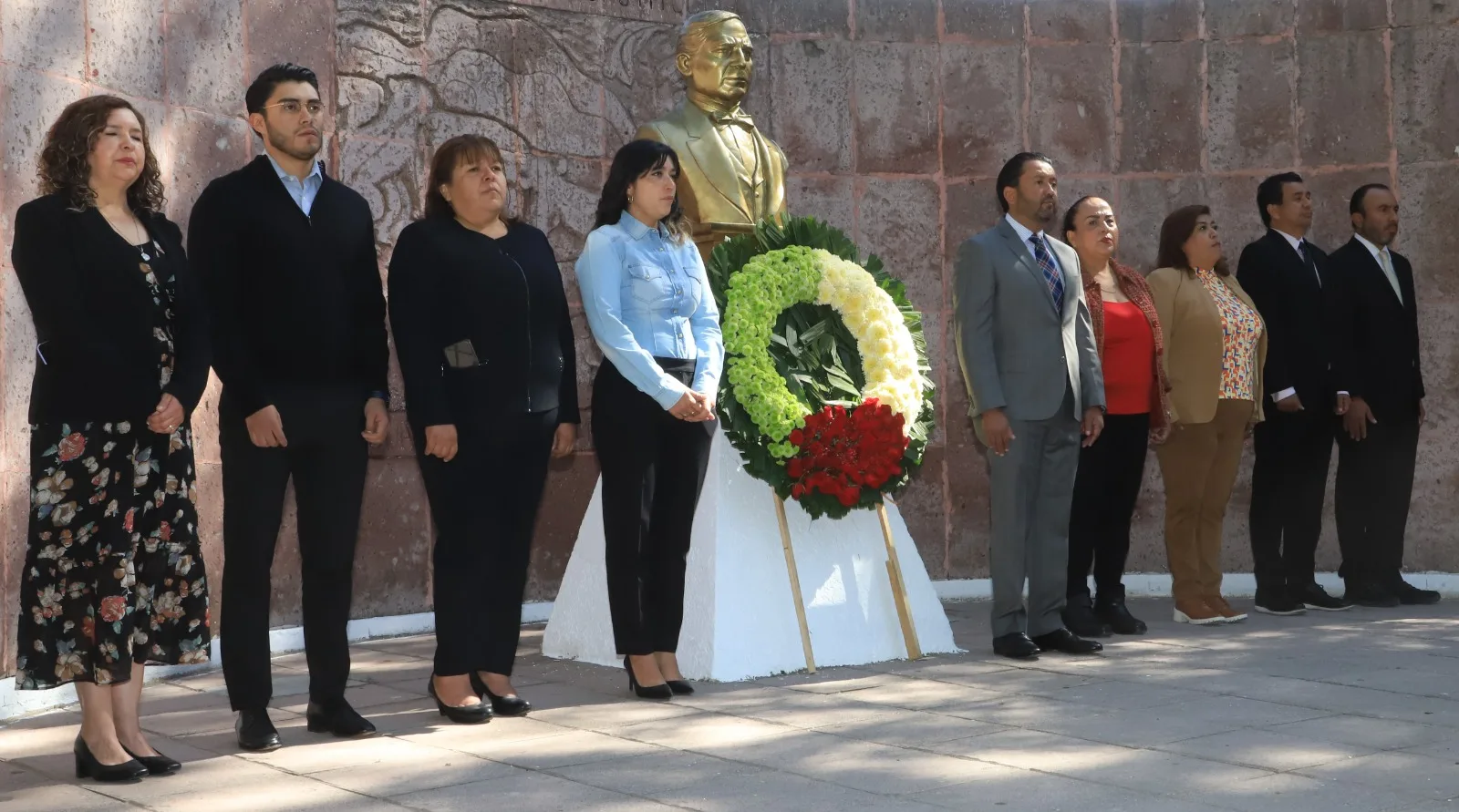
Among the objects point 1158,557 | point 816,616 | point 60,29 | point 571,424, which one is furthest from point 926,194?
point 60,29

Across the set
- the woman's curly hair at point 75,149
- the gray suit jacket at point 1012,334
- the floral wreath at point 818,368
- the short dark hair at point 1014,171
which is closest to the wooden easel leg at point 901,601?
the floral wreath at point 818,368

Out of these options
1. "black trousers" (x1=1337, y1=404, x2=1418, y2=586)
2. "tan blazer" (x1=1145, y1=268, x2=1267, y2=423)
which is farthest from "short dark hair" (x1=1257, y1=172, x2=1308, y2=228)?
"black trousers" (x1=1337, y1=404, x2=1418, y2=586)

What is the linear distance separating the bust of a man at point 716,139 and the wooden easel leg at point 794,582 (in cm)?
107

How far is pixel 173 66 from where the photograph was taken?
642cm

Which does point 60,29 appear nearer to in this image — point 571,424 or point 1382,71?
point 571,424

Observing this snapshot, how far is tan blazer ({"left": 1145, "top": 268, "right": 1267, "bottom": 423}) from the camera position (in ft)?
23.3

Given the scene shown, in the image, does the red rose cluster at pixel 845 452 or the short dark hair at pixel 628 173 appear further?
the red rose cluster at pixel 845 452

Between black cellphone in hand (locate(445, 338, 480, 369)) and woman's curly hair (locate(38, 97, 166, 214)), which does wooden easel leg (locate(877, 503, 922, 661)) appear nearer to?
black cellphone in hand (locate(445, 338, 480, 369))

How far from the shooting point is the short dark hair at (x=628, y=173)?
5.43 meters

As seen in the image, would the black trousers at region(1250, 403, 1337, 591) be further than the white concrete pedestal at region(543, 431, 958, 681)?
Yes

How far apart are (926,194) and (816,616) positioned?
3.47 meters

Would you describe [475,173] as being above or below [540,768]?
above

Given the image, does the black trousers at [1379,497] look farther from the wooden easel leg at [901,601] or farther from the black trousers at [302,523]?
the black trousers at [302,523]

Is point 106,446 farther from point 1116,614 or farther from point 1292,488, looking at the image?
point 1292,488
